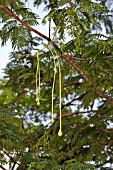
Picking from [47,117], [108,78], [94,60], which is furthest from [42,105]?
[94,60]

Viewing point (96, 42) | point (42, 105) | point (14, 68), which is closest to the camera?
point (96, 42)

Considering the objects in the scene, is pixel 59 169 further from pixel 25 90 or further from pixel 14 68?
pixel 25 90

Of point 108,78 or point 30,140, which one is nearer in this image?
point 108,78

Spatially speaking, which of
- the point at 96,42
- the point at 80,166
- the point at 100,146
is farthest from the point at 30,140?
the point at 96,42

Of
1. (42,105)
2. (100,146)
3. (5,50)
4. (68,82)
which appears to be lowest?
(100,146)

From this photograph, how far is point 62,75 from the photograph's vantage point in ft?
4.50

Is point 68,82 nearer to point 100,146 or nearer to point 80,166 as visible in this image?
point 100,146

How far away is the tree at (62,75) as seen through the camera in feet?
3.19

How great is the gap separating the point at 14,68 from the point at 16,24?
0.78 meters

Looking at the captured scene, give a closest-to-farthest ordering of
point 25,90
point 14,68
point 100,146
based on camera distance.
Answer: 1. point 100,146
2. point 14,68
3. point 25,90

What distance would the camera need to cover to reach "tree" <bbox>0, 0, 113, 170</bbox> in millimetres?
971

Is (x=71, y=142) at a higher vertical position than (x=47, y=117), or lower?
lower

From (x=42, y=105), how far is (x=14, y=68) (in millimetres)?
565

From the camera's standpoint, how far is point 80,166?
1078mm
